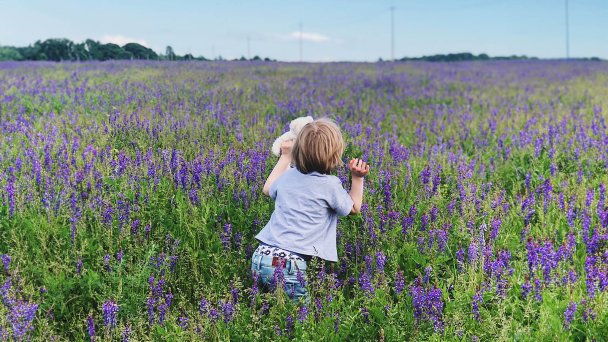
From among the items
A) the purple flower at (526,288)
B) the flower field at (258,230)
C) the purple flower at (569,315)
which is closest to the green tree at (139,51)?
the flower field at (258,230)

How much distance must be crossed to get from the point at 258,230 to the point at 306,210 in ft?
2.35

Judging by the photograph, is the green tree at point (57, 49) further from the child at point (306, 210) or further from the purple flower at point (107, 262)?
the child at point (306, 210)

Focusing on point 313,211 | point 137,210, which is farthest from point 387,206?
point 137,210

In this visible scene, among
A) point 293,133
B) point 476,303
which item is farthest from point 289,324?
point 293,133

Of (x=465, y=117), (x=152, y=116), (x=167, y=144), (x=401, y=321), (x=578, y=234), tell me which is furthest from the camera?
(x=465, y=117)

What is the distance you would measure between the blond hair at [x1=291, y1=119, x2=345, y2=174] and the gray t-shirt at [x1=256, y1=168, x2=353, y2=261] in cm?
7

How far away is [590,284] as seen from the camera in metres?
2.97

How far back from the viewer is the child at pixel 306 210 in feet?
10.6

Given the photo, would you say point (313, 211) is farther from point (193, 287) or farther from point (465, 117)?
point (465, 117)

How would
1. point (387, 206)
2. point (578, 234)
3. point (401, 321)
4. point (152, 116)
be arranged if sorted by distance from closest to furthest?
point (401, 321) → point (578, 234) → point (387, 206) → point (152, 116)

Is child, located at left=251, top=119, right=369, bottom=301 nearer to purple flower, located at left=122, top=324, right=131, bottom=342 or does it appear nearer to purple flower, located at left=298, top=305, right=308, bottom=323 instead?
purple flower, located at left=298, top=305, right=308, bottom=323

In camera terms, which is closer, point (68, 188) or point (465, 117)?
point (68, 188)

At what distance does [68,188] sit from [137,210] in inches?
21.8

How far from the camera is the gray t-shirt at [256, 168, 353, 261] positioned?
10.7 ft
